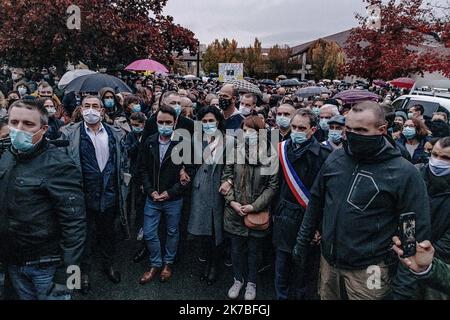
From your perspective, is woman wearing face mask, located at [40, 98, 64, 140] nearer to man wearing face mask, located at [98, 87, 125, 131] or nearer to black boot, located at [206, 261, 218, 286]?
man wearing face mask, located at [98, 87, 125, 131]

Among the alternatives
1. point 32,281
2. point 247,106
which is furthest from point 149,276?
point 247,106

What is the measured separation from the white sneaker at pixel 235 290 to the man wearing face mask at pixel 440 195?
195 centimetres

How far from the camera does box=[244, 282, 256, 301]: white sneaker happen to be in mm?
3718

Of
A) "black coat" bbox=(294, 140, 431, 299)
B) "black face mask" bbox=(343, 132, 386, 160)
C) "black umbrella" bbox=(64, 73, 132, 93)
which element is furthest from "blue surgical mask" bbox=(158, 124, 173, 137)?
"black umbrella" bbox=(64, 73, 132, 93)

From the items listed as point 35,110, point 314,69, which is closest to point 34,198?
point 35,110

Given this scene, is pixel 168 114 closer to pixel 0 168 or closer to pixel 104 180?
pixel 104 180

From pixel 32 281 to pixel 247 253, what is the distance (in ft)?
6.93

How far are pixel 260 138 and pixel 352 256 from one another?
5.12 feet

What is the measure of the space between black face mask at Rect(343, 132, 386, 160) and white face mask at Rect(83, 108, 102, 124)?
257cm

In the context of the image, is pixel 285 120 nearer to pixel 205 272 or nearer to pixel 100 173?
pixel 205 272

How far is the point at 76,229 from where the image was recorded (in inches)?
103

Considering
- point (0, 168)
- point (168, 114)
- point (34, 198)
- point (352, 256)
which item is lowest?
point (352, 256)

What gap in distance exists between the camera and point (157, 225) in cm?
412
